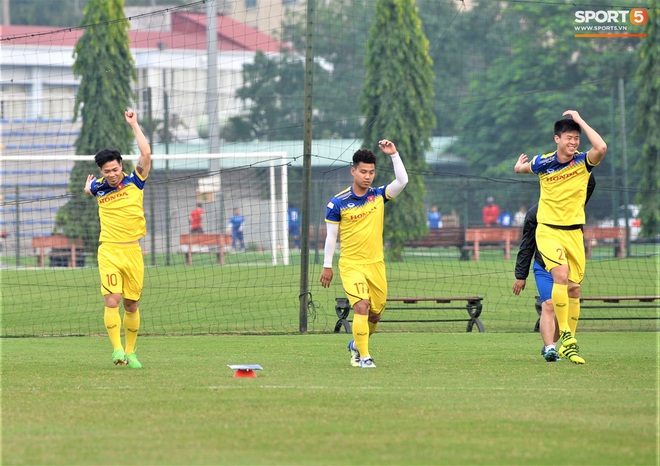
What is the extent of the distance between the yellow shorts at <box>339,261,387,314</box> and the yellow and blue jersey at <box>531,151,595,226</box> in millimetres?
1851

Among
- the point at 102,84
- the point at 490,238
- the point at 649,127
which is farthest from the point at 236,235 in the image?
the point at 649,127

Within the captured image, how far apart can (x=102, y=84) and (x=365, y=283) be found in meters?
28.0

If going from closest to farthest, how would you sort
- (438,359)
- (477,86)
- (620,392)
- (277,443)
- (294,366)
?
(277,443), (620,392), (294,366), (438,359), (477,86)

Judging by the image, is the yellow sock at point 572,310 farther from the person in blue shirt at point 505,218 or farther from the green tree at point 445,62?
the green tree at point 445,62

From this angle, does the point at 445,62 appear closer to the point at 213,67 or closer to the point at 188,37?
the point at 188,37

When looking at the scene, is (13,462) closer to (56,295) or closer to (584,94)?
(56,295)

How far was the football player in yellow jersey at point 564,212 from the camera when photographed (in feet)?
37.0

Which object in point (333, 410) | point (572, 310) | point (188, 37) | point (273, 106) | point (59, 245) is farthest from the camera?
point (188, 37)

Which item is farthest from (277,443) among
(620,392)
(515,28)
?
(515,28)

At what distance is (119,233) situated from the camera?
11.4 meters

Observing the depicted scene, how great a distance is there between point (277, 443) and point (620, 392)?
3343 mm

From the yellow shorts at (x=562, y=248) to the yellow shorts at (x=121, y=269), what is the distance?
4131 millimetres

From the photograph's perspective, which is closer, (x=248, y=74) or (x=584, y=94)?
(x=584, y=94)

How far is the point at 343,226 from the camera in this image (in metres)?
11.3
